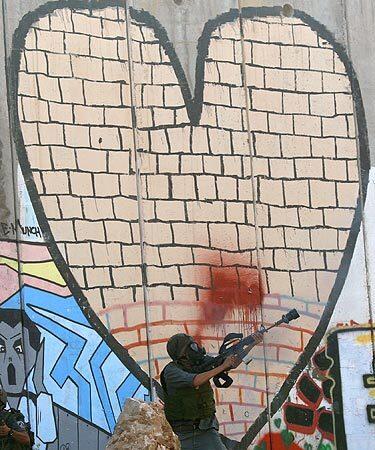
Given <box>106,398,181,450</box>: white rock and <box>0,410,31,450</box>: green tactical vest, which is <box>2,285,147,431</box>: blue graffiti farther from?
<box>106,398,181,450</box>: white rock

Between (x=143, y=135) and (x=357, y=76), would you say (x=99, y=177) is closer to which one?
(x=143, y=135)

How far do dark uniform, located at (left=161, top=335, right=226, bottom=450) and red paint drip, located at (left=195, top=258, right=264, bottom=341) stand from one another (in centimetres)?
144

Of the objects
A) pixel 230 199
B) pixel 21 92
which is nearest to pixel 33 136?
pixel 21 92

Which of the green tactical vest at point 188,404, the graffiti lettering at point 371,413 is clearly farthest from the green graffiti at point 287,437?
the green tactical vest at point 188,404

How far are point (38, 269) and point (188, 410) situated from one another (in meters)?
1.61

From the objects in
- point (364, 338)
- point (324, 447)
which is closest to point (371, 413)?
point (324, 447)

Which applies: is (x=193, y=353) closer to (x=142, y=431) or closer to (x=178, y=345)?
(x=178, y=345)

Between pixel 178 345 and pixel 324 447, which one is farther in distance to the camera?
pixel 324 447

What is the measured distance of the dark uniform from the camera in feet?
22.1

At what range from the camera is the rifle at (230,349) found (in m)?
6.95

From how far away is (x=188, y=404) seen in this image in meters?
6.74

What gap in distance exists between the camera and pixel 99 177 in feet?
26.3

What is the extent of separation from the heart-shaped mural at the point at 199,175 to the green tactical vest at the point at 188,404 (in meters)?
1.27

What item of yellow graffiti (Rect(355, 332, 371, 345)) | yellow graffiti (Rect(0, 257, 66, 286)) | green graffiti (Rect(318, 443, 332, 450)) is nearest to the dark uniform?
yellow graffiti (Rect(0, 257, 66, 286))
